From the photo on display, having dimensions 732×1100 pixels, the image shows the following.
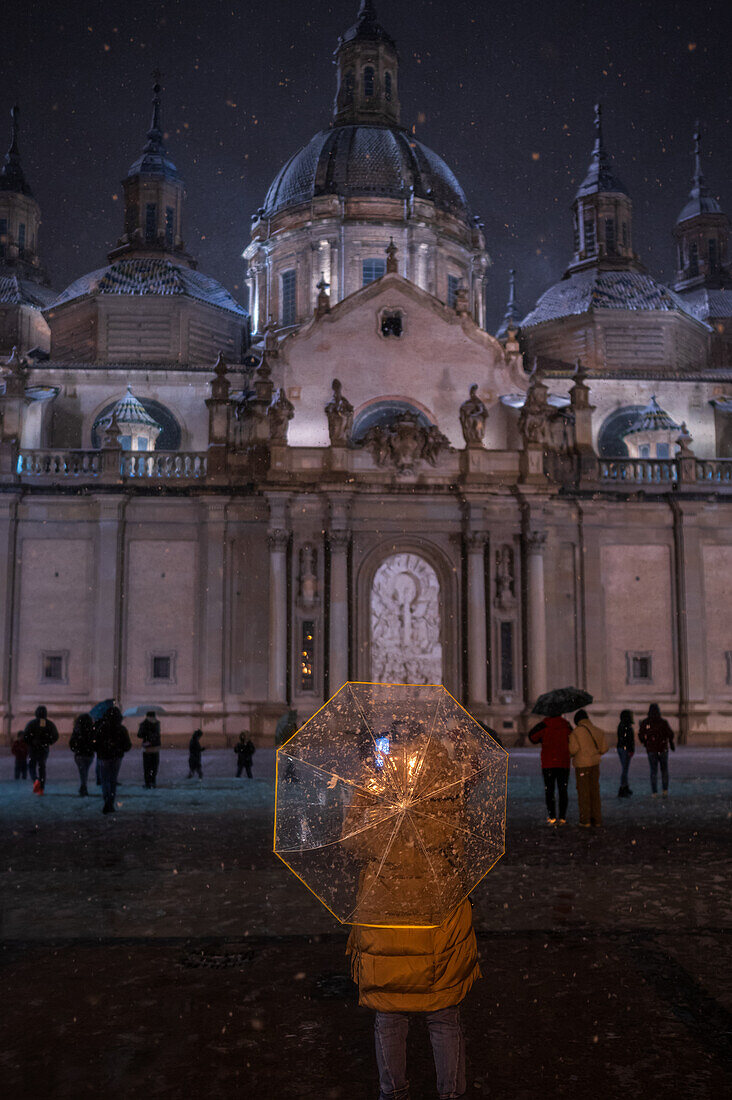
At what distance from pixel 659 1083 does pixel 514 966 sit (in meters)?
2.40

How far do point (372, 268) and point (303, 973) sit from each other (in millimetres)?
40622

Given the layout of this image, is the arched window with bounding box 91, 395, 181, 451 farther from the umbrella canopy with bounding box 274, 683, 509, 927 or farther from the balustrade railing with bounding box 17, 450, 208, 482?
the umbrella canopy with bounding box 274, 683, 509, 927

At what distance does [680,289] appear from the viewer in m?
57.3

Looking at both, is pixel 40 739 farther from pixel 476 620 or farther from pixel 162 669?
pixel 476 620

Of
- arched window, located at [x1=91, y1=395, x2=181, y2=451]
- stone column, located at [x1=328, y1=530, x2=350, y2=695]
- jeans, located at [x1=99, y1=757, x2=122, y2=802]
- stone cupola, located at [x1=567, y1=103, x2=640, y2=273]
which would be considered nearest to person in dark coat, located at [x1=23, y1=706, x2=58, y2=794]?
jeans, located at [x1=99, y1=757, x2=122, y2=802]

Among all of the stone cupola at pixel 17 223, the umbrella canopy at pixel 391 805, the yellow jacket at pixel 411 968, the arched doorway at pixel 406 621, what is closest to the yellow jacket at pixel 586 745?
the umbrella canopy at pixel 391 805

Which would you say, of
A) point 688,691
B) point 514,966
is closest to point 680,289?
point 688,691

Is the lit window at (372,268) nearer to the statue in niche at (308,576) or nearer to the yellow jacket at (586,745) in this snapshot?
the statue in niche at (308,576)

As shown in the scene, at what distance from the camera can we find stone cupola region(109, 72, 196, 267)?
4666cm

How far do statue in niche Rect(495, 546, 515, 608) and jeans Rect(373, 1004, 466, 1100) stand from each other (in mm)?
27616

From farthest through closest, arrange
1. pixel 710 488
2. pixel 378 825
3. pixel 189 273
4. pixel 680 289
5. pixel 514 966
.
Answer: pixel 680 289 < pixel 189 273 < pixel 710 488 < pixel 514 966 < pixel 378 825

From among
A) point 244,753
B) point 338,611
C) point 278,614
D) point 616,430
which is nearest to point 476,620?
point 338,611

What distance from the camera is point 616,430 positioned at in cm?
4141

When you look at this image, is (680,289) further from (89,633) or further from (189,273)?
(89,633)
